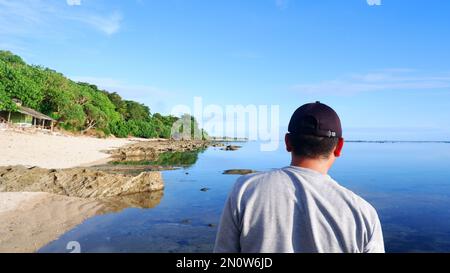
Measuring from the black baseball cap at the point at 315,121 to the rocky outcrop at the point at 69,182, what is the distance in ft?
45.8

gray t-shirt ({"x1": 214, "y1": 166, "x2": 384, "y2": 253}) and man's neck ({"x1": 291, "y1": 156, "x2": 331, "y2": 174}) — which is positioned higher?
man's neck ({"x1": 291, "y1": 156, "x2": 331, "y2": 174})

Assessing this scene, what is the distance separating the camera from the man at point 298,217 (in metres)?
2.00

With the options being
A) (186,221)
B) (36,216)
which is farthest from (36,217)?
(186,221)

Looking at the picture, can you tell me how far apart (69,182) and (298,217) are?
14961mm

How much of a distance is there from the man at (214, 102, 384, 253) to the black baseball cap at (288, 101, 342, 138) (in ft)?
0.99

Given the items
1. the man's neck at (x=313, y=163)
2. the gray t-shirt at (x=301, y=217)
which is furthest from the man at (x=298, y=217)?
the man's neck at (x=313, y=163)

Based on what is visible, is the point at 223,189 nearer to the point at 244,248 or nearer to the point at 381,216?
the point at 381,216

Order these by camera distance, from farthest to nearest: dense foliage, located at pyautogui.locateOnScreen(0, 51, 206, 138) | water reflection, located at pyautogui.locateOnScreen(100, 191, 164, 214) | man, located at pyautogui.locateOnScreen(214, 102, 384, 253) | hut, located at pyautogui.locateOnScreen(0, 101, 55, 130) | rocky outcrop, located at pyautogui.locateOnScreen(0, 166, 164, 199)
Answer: hut, located at pyautogui.locateOnScreen(0, 101, 55, 130) < dense foliage, located at pyautogui.locateOnScreen(0, 51, 206, 138) < rocky outcrop, located at pyautogui.locateOnScreen(0, 166, 164, 199) < water reflection, located at pyautogui.locateOnScreen(100, 191, 164, 214) < man, located at pyautogui.locateOnScreen(214, 102, 384, 253)

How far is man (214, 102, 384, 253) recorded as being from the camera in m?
2.00

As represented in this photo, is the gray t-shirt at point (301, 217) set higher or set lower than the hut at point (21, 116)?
lower

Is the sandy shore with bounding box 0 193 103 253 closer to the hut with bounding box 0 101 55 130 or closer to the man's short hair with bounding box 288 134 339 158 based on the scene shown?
the man's short hair with bounding box 288 134 339 158

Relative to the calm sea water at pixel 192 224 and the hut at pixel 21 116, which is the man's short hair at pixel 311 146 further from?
the hut at pixel 21 116

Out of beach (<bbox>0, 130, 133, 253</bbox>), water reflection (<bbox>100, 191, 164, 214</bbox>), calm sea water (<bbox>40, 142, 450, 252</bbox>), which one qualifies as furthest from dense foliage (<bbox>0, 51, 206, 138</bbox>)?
calm sea water (<bbox>40, 142, 450, 252</bbox>)
